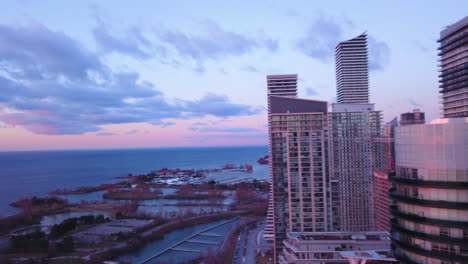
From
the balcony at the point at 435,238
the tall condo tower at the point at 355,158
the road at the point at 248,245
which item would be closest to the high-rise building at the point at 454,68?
the tall condo tower at the point at 355,158

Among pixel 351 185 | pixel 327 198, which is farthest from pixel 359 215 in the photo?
pixel 327 198

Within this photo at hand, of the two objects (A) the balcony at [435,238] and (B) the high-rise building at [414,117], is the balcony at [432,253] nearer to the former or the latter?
(A) the balcony at [435,238]

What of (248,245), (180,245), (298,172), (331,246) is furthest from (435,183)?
(180,245)

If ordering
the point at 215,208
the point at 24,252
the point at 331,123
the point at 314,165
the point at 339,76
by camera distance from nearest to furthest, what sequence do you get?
1. the point at 314,165
2. the point at 24,252
3. the point at 331,123
4. the point at 215,208
5. the point at 339,76

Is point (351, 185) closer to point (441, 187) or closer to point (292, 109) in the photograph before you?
point (292, 109)

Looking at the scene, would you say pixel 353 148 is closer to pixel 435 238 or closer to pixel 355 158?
pixel 355 158
